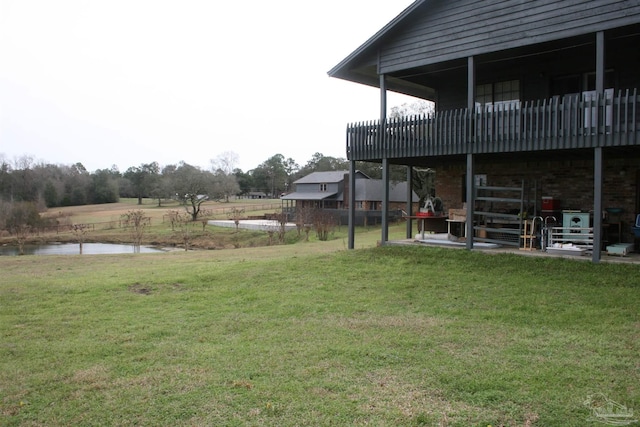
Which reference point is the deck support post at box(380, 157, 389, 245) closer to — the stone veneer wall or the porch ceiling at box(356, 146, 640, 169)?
the porch ceiling at box(356, 146, 640, 169)

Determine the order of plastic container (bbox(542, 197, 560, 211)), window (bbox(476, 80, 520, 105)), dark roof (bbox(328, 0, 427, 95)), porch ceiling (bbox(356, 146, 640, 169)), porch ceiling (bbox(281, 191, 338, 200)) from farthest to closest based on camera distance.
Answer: porch ceiling (bbox(281, 191, 338, 200)) → window (bbox(476, 80, 520, 105)) → dark roof (bbox(328, 0, 427, 95)) → plastic container (bbox(542, 197, 560, 211)) → porch ceiling (bbox(356, 146, 640, 169))

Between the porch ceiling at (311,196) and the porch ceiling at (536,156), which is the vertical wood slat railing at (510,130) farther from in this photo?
the porch ceiling at (311,196)

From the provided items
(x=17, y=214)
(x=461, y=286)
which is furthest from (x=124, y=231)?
(x=461, y=286)

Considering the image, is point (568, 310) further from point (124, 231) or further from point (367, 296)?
point (124, 231)

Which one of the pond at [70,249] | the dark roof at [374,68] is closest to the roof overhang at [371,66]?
the dark roof at [374,68]

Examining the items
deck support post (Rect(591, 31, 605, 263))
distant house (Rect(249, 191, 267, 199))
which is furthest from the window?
distant house (Rect(249, 191, 267, 199))

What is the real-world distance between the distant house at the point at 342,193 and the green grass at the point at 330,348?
34.7 meters

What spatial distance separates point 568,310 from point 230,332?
15.7 ft

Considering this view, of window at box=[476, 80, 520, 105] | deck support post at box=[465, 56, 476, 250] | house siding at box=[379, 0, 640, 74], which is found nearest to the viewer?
house siding at box=[379, 0, 640, 74]

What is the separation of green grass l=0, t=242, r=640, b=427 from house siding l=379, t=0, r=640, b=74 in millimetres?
4937

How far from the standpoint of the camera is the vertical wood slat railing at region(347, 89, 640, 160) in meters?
9.96

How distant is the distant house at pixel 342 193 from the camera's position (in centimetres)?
4622

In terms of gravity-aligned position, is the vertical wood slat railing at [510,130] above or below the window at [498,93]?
below

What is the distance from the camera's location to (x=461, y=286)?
29.5 feet
